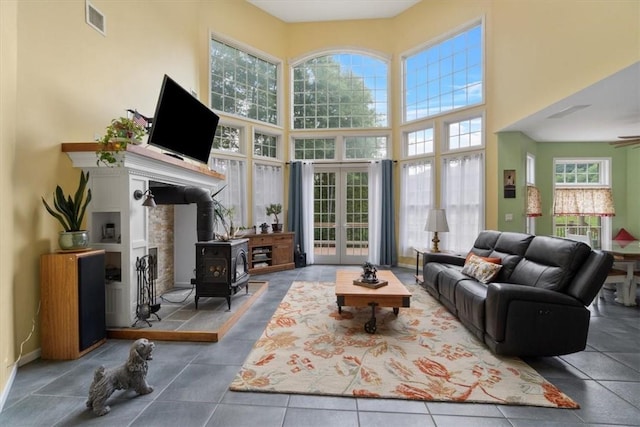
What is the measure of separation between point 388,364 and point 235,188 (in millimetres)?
4494

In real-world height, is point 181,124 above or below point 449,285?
above

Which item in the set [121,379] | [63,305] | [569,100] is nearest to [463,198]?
[569,100]

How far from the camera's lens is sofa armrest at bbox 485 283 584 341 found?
239cm

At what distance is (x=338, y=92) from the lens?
6.86 m

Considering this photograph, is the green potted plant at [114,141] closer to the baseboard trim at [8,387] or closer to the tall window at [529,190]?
the baseboard trim at [8,387]

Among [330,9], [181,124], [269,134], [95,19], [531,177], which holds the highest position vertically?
[330,9]

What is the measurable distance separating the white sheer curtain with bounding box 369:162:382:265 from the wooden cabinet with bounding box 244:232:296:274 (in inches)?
68.6

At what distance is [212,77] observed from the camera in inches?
225

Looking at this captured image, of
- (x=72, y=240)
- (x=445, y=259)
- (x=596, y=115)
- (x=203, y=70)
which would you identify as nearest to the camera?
(x=72, y=240)

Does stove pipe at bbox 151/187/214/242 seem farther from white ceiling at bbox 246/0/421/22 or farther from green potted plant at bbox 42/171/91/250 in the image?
white ceiling at bbox 246/0/421/22

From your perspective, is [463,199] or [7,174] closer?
[7,174]

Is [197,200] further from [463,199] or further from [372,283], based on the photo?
[463,199]

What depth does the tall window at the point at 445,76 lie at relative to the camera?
548 centimetres

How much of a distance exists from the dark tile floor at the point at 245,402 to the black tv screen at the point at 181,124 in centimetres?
215
